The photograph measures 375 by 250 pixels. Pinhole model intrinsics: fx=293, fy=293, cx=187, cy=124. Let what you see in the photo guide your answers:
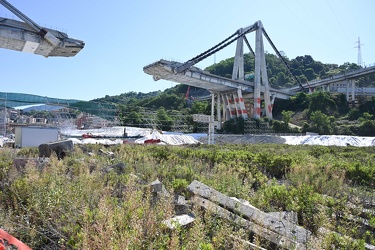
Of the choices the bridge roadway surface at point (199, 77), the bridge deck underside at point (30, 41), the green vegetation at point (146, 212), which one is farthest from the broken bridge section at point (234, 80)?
the green vegetation at point (146, 212)

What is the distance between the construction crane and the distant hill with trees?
820 inches

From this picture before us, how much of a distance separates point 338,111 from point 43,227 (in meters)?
62.7

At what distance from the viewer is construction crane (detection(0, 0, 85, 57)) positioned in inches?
851

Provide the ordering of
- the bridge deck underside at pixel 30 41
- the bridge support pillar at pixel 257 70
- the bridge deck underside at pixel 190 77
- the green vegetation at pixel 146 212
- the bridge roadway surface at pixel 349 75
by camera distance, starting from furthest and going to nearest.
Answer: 1. the bridge roadway surface at pixel 349 75
2. the bridge support pillar at pixel 257 70
3. the bridge deck underside at pixel 190 77
4. the bridge deck underside at pixel 30 41
5. the green vegetation at pixel 146 212

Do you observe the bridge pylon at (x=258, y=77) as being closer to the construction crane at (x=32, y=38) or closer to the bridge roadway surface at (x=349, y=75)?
Result: the bridge roadway surface at (x=349, y=75)

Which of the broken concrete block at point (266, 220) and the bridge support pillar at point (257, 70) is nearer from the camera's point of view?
the broken concrete block at point (266, 220)

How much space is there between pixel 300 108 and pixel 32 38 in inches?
2127

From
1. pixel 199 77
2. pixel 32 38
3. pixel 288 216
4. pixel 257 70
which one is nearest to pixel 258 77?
pixel 257 70

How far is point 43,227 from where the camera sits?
11.9 feet

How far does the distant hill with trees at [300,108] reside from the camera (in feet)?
147

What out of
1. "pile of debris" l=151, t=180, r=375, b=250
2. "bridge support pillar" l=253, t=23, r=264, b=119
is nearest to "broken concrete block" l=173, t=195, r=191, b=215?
"pile of debris" l=151, t=180, r=375, b=250

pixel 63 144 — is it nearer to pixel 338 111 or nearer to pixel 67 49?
pixel 67 49

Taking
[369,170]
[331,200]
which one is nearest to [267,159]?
[369,170]

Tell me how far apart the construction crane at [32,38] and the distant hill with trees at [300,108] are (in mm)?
20821
